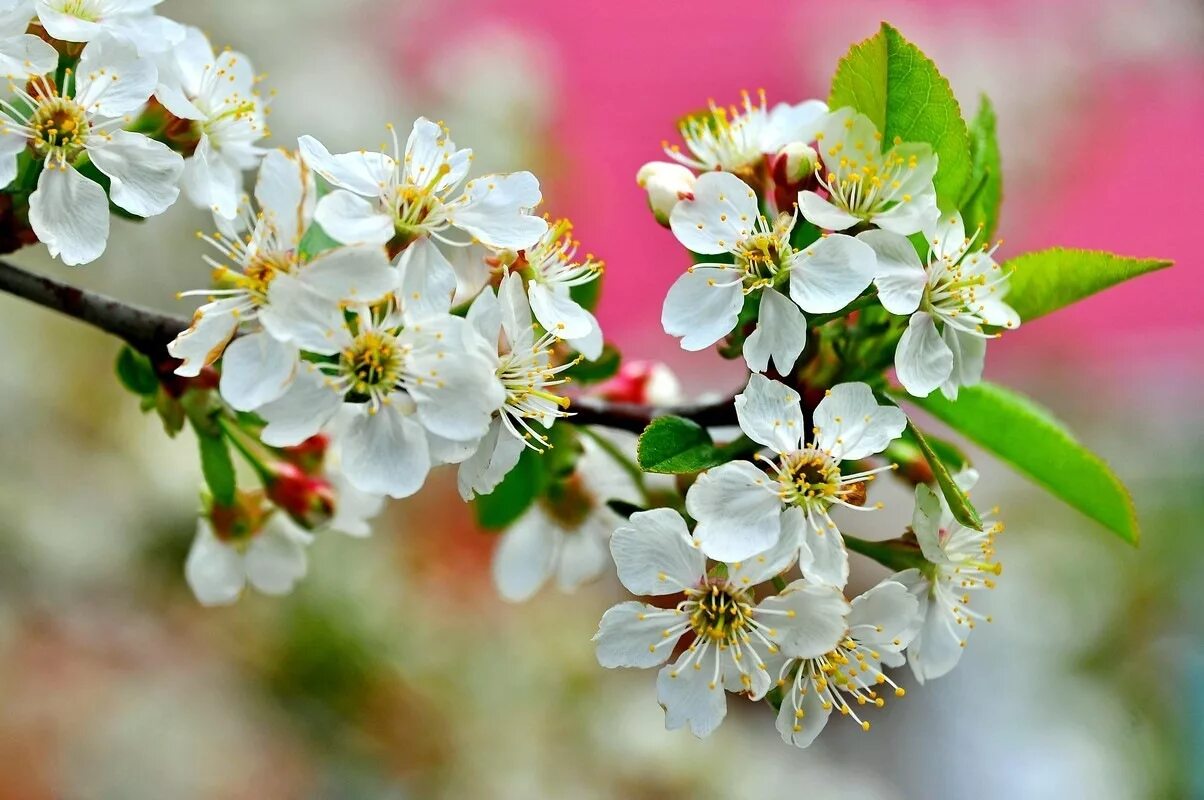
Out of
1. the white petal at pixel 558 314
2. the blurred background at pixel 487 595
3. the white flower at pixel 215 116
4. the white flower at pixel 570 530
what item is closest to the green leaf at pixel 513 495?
the white flower at pixel 570 530

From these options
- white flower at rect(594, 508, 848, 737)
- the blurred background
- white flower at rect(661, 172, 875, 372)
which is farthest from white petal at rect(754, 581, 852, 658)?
the blurred background

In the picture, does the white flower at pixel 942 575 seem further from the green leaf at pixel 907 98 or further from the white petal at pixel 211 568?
the white petal at pixel 211 568

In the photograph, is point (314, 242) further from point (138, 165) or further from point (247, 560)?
point (247, 560)

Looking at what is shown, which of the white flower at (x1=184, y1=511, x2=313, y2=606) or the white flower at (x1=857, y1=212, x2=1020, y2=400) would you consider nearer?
the white flower at (x1=857, y1=212, x2=1020, y2=400)

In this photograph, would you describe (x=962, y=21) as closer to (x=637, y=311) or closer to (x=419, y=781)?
(x=637, y=311)

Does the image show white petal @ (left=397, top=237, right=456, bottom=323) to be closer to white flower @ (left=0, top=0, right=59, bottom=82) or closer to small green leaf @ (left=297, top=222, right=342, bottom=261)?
small green leaf @ (left=297, top=222, right=342, bottom=261)
